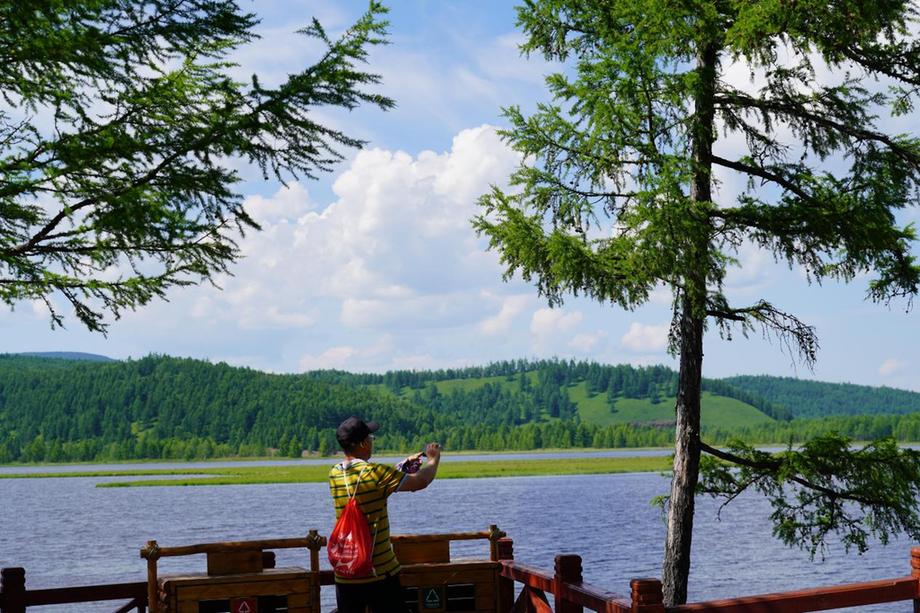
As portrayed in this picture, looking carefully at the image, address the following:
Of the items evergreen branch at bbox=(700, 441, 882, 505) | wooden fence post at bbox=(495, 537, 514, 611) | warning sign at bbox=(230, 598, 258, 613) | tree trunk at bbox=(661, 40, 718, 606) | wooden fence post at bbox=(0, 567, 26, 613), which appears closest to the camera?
warning sign at bbox=(230, 598, 258, 613)

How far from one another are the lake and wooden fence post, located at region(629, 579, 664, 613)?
1036 inches

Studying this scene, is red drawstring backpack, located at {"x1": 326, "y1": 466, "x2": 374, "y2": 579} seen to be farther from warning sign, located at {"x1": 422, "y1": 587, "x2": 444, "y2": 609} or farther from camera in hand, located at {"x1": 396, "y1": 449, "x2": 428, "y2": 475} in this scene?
warning sign, located at {"x1": 422, "y1": 587, "x2": 444, "y2": 609}

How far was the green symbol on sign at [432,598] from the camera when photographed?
10.1 m

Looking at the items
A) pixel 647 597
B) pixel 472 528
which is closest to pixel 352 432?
pixel 647 597

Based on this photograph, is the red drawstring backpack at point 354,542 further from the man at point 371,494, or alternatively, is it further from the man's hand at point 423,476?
the man's hand at point 423,476

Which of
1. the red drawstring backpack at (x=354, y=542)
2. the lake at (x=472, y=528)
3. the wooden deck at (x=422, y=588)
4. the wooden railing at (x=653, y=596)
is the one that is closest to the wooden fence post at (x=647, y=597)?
the wooden railing at (x=653, y=596)

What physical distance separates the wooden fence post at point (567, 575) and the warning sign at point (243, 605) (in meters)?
2.74

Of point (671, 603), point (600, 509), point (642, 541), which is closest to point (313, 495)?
point (600, 509)

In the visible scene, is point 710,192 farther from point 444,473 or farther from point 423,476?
point 444,473

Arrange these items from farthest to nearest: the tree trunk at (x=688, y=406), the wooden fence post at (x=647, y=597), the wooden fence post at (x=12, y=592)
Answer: the tree trunk at (x=688, y=406)
the wooden fence post at (x=12, y=592)
the wooden fence post at (x=647, y=597)

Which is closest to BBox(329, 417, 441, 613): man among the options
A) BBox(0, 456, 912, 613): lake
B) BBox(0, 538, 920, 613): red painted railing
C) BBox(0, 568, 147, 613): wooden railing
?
BBox(0, 538, 920, 613): red painted railing

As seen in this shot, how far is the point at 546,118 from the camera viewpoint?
602 inches

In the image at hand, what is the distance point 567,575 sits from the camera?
9.04 m

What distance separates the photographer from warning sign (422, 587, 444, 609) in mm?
10125
